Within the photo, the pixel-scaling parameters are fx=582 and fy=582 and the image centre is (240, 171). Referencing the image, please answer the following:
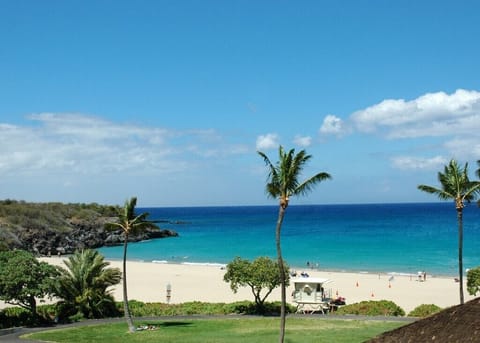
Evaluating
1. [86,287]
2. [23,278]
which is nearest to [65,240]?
[86,287]

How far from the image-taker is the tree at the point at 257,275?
123 feet

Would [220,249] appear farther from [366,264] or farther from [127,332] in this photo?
[127,332]

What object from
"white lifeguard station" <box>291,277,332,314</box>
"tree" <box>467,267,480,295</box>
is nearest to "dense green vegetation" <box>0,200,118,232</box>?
"white lifeguard station" <box>291,277,332,314</box>

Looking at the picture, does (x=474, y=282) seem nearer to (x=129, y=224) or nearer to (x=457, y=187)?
(x=457, y=187)

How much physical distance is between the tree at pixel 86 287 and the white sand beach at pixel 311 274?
11.9 meters

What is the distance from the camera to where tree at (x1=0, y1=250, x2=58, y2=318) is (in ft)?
106

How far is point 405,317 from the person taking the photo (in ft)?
115

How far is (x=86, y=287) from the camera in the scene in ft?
120

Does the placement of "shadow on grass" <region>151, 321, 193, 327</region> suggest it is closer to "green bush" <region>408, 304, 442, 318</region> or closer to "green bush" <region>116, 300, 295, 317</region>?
"green bush" <region>116, 300, 295, 317</region>

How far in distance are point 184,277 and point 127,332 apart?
3507 cm

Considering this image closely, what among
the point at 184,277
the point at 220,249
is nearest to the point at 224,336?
the point at 184,277

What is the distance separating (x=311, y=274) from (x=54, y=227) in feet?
224

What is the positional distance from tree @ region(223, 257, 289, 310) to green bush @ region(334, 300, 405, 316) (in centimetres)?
443

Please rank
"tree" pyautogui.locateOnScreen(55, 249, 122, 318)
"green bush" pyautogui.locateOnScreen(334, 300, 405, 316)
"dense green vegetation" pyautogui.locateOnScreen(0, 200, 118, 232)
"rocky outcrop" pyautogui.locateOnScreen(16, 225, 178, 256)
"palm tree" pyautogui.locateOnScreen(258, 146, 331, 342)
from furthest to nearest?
1. "dense green vegetation" pyautogui.locateOnScreen(0, 200, 118, 232)
2. "rocky outcrop" pyautogui.locateOnScreen(16, 225, 178, 256)
3. "tree" pyautogui.locateOnScreen(55, 249, 122, 318)
4. "green bush" pyautogui.locateOnScreen(334, 300, 405, 316)
5. "palm tree" pyautogui.locateOnScreen(258, 146, 331, 342)
